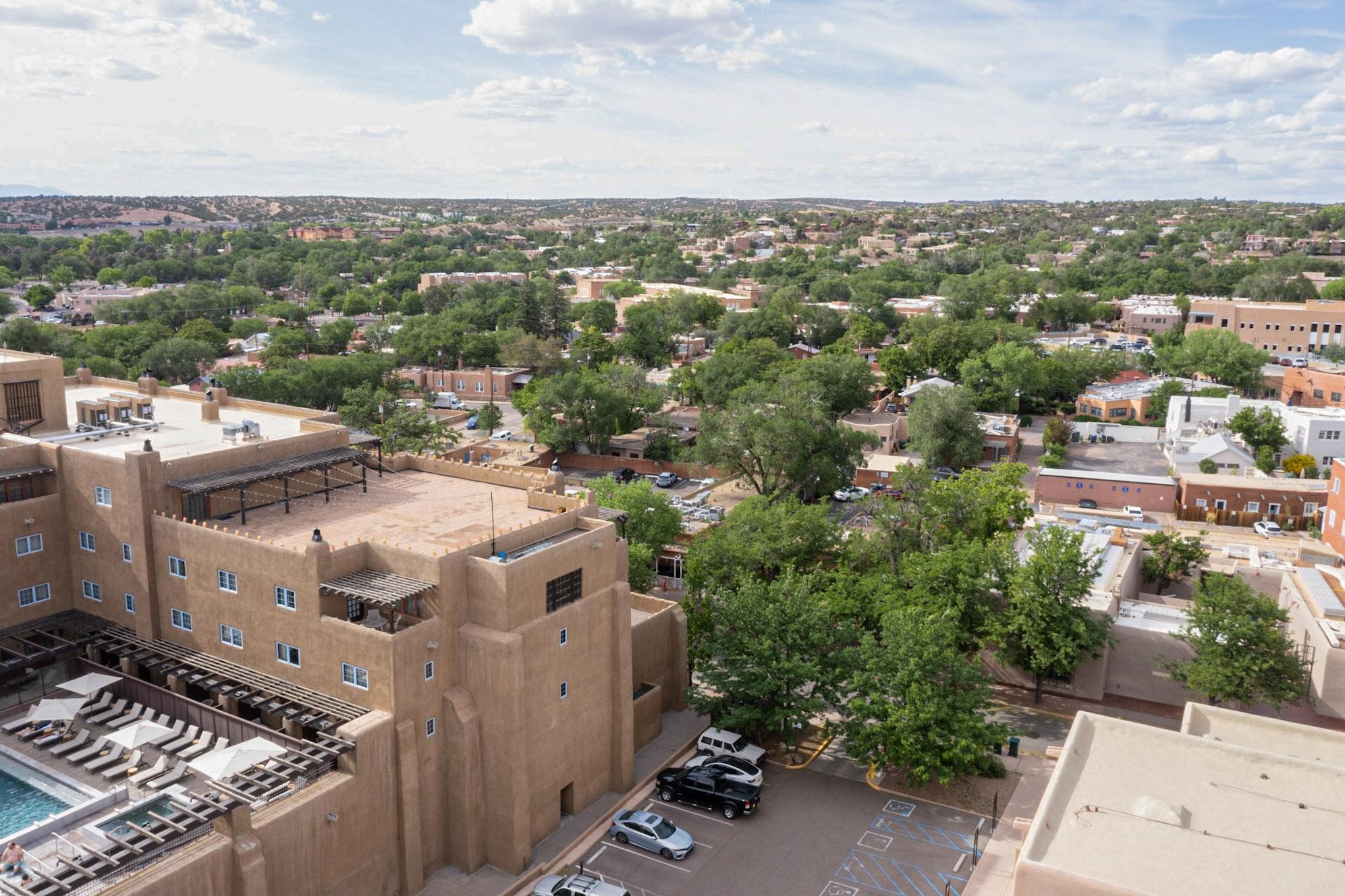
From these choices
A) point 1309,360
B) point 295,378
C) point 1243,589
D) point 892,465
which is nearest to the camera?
point 1243,589

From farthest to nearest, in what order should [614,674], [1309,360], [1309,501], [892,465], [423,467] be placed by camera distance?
[1309,360], [892,465], [1309,501], [423,467], [614,674]

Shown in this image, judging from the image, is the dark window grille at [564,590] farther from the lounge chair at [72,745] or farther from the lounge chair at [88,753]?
the lounge chair at [72,745]

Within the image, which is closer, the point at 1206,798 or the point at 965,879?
the point at 1206,798

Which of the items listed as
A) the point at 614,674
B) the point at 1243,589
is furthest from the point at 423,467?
the point at 1243,589

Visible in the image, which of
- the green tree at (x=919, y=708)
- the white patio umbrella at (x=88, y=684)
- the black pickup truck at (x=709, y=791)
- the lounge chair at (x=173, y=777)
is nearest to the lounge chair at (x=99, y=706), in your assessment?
the white patio umbrella at (x=88, y=684)

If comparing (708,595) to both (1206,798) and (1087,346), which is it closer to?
(1206,798)

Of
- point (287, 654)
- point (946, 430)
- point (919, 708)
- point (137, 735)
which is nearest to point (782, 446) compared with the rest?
point (946, 430)

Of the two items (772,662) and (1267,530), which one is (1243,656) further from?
(1267,530)
